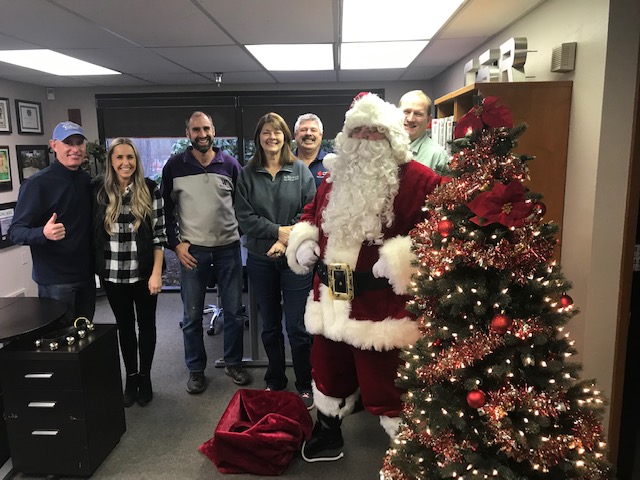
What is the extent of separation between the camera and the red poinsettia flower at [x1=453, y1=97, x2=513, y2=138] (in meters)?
1.38

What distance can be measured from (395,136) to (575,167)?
0.82m

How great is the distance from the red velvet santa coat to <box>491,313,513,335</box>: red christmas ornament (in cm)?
45

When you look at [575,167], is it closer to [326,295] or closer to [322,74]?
[326,295]

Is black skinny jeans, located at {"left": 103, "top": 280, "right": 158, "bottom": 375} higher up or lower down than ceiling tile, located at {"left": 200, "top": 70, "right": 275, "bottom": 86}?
lower down

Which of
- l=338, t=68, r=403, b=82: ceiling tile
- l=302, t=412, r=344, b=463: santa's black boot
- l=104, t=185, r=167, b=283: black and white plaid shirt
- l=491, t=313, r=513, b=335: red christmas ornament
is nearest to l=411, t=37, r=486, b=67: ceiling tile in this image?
l=338, t=68, r=403, b=82: ceiling tile

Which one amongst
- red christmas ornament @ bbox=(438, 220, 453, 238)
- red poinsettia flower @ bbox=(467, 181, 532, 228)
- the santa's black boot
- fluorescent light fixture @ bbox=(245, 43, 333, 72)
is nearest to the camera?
red poinsettia flower @ bbox=(467, 181, 532, 228)

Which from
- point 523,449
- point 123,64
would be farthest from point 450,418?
point 123,64

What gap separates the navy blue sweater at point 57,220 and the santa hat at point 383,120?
1.50 meters

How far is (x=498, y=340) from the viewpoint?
1342 mm

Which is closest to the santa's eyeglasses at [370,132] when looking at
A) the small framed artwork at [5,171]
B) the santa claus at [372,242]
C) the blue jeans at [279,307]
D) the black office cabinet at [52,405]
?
the santa claus at [372,242]

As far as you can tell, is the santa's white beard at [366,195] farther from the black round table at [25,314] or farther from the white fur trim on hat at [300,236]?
the black round table at [25,314]

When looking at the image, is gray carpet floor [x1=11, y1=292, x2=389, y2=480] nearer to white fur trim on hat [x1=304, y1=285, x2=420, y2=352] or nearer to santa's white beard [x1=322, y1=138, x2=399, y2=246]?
white fur trim on hat [x1=304, y1=285, x2=420, y2=352]

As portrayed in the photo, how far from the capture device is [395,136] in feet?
6.17

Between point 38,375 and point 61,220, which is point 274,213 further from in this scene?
point 38,375
